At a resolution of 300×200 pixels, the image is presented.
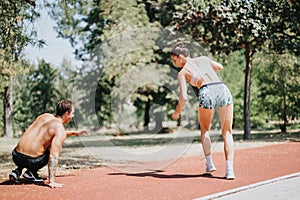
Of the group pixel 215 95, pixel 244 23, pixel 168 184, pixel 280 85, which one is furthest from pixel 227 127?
pixel 280 85

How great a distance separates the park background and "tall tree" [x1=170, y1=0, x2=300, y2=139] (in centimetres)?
4

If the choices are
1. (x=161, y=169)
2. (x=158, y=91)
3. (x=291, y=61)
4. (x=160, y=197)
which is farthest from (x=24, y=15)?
(x=158, y=91)

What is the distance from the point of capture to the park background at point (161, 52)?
15.6 metres

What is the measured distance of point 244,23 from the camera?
721 inches

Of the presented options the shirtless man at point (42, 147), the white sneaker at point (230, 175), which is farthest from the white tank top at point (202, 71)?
the shirtless man at point (42, 147)

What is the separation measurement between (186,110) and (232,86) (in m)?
4.86

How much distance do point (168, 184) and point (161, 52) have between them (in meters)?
28.7

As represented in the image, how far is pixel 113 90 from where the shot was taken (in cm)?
3456

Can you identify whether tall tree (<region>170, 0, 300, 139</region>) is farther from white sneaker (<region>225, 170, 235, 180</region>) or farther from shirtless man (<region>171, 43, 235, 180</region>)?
white sneaker (<region>225, 170, 235, 180</region>)

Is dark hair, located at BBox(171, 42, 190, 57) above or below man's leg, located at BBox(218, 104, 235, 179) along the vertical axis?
above

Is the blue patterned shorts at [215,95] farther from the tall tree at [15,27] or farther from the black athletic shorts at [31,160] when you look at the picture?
the tall tree at [15,27]

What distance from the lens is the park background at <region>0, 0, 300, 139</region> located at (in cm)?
1555

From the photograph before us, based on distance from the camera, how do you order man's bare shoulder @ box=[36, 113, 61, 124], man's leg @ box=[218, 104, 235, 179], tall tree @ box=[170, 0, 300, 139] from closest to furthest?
man's bare shoulder @ box=[36, 113, 61, 124], man's leg @ box=[218, 104, 235, 179], tall tree @ box=[170, 0, 300, 139]

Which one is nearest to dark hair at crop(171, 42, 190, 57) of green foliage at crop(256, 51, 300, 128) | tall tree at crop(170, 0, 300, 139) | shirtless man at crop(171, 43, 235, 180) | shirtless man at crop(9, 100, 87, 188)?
shirtless man at crop(171, 43, 235, 180)
